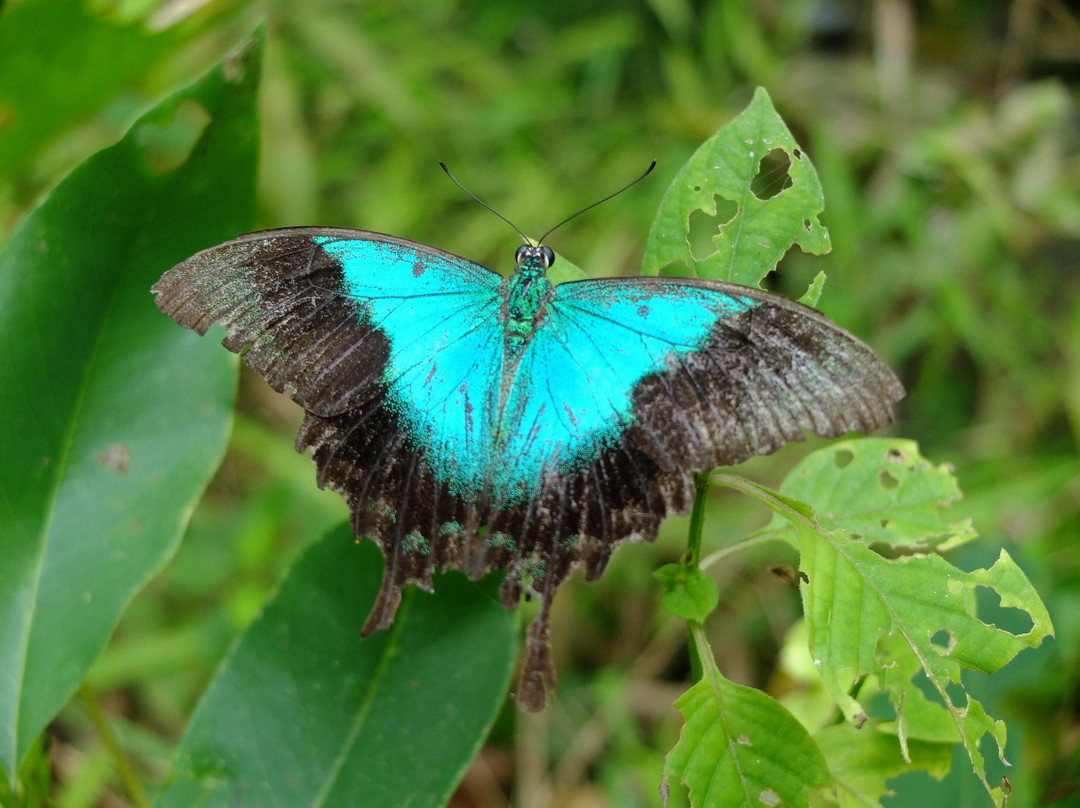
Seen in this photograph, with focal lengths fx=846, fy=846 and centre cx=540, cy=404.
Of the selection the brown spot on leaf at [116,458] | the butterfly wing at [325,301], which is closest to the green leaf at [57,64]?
the butterfly wing at [325,301]

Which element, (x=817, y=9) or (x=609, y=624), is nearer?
(x=609, y=624)

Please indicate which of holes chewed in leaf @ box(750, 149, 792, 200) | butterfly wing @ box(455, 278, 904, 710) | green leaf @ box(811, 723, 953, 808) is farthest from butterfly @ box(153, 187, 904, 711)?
green leaf @ box(811, 723, 953, 808)

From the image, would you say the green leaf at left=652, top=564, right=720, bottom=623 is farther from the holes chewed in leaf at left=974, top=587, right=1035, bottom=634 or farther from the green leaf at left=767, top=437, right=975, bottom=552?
the holes chewed in leaf at left=974, top=587, right=1035, bottom=634

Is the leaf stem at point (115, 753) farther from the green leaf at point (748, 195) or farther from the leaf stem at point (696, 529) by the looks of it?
the green leaf at point (748, 195)

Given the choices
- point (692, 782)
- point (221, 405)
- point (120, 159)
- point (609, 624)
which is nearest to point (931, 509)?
point (692, 782)

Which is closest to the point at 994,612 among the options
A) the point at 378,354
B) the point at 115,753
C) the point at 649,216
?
the point at 378,354

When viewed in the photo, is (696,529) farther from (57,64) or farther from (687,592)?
(57,64)

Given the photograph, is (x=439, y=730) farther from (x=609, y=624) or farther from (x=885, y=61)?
(x=885, y=61)
